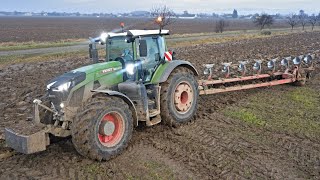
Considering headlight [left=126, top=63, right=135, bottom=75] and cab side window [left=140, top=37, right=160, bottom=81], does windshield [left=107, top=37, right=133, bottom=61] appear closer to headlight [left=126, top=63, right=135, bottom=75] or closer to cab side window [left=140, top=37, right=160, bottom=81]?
headlight [left=126, top=63, right=135, bottom=75]

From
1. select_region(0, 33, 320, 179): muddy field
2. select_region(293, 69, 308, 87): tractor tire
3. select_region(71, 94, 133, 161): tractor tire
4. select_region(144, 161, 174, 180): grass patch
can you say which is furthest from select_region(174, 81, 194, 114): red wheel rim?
select_region(293, 69, 308, 87): tractor tire

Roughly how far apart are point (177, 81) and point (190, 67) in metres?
0.81

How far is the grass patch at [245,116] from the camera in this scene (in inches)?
336

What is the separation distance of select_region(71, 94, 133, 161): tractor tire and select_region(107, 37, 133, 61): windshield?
4.17 ft

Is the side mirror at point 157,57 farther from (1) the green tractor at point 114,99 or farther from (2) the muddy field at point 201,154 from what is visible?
(2) the muddy field at point 201,154

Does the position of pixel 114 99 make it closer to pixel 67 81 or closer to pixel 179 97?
pixel 67 81

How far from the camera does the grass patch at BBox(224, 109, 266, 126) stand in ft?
28.0

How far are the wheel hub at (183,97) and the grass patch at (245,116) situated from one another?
4.24ft

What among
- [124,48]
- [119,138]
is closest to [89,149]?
[119,138]

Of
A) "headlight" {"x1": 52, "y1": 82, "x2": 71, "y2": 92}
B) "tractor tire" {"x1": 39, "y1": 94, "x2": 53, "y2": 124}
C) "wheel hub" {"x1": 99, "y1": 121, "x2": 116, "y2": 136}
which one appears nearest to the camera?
"wheel hub" {"x1": 99, "y1": 121, "x2": 116, "y2": 136}

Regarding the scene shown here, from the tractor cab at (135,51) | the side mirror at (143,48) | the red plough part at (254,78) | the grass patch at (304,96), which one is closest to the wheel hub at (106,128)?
the tractor cab at (135,51)

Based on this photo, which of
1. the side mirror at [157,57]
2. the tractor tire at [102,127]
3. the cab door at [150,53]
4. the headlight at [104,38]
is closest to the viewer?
the tractor tire at [102,127]

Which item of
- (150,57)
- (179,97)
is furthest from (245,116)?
(150,57)

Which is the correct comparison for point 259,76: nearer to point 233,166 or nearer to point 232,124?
point 232,124
